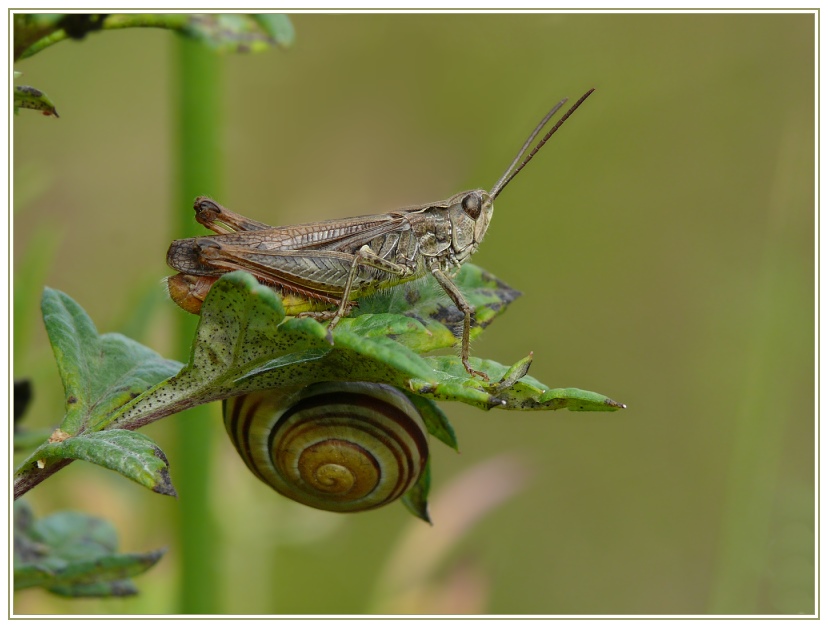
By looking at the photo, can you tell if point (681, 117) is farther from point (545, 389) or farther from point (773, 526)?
point (545, 389)

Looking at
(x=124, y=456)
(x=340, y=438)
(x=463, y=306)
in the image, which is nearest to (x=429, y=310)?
(x=463, y=306)

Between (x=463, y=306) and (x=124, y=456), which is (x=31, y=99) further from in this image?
(x=463, y=306)

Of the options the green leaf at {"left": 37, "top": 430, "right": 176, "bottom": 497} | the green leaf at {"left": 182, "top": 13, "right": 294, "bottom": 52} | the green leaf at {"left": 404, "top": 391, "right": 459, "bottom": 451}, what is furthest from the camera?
the green leaf at {"left": 182, "top": 13, "right": 294, "bottom": 52}

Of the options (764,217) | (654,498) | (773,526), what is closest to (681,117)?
(764,217)

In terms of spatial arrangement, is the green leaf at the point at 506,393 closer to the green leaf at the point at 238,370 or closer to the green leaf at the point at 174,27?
the green leaf at the point at 238,370

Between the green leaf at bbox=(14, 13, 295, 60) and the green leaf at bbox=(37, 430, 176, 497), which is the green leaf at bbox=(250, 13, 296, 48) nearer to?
the green leaf at bbox=(14, 13, 295, 60)

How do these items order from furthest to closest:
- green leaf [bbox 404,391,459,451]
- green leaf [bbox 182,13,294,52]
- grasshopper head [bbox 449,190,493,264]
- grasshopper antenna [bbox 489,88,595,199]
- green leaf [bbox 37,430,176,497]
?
grasshopper head [bbox 449,190,493,264]
grasshopper antenna [bbox 489,88,595,199]
green leaf [bbox 182,13,294,52]
green leaf [bbox 404,391,459,451]
green leaf [bbox 37,430,176,497]

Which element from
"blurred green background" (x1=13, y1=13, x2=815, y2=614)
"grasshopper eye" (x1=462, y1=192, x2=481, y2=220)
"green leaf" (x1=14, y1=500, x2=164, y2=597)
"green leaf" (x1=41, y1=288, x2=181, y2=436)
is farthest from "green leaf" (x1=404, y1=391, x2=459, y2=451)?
"blurred green background" (x1=13, y1=13, x2=815, y2=614)
